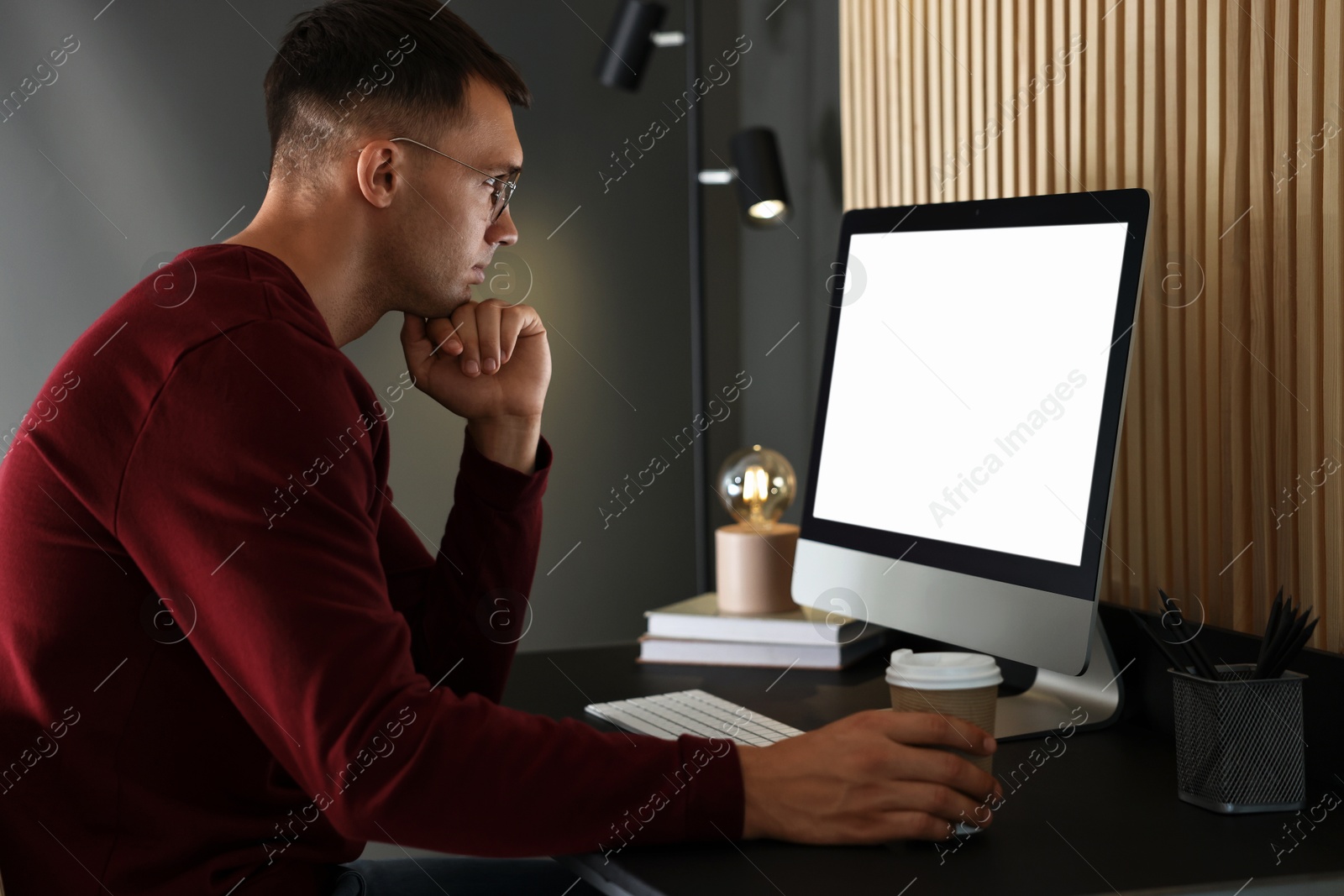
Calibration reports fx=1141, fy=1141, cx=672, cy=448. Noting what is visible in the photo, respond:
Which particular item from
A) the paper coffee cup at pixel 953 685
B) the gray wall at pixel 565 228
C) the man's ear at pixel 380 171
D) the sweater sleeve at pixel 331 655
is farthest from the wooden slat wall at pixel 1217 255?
the gray wall at pixel 565 228

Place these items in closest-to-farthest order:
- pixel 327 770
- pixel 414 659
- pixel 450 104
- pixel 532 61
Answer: pixel 327 770 → pixel 450 104 → pixel 414 659 → pixel 532 61

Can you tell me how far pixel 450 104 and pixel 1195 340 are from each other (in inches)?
31.8

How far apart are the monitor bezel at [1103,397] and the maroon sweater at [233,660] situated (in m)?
0.40

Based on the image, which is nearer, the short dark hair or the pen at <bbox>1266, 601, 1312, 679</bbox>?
the pen at <bbox>1266, 601, 1312, 679</bbox>

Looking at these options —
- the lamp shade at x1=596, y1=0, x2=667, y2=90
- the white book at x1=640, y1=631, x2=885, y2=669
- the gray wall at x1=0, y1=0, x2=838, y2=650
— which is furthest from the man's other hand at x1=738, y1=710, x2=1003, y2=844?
the lamp shade at x1=596, y1=0, x2=667, y2=90

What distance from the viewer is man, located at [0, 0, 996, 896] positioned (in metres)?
0.78

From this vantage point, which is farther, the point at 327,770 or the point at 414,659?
the point at 414,659

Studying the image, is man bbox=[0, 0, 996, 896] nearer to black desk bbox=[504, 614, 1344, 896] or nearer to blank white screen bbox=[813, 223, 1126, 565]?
black desk bbox=[504, 614, 1344, 896]

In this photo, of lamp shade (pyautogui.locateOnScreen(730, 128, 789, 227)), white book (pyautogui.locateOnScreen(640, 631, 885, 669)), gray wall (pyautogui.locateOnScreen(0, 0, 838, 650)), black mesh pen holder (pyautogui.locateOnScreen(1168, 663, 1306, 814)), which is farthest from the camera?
gray wall (pyautogui.locateOnScreen(0, 0, 838, 650))

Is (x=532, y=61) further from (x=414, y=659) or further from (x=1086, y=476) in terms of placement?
(x=1086, y=476)

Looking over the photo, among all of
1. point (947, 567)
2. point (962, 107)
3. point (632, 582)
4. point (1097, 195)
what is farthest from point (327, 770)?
point (632, 582)

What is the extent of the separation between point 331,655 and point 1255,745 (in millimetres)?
700

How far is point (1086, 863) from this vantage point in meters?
0.80

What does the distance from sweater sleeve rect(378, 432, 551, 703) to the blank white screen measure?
371 millimetres
